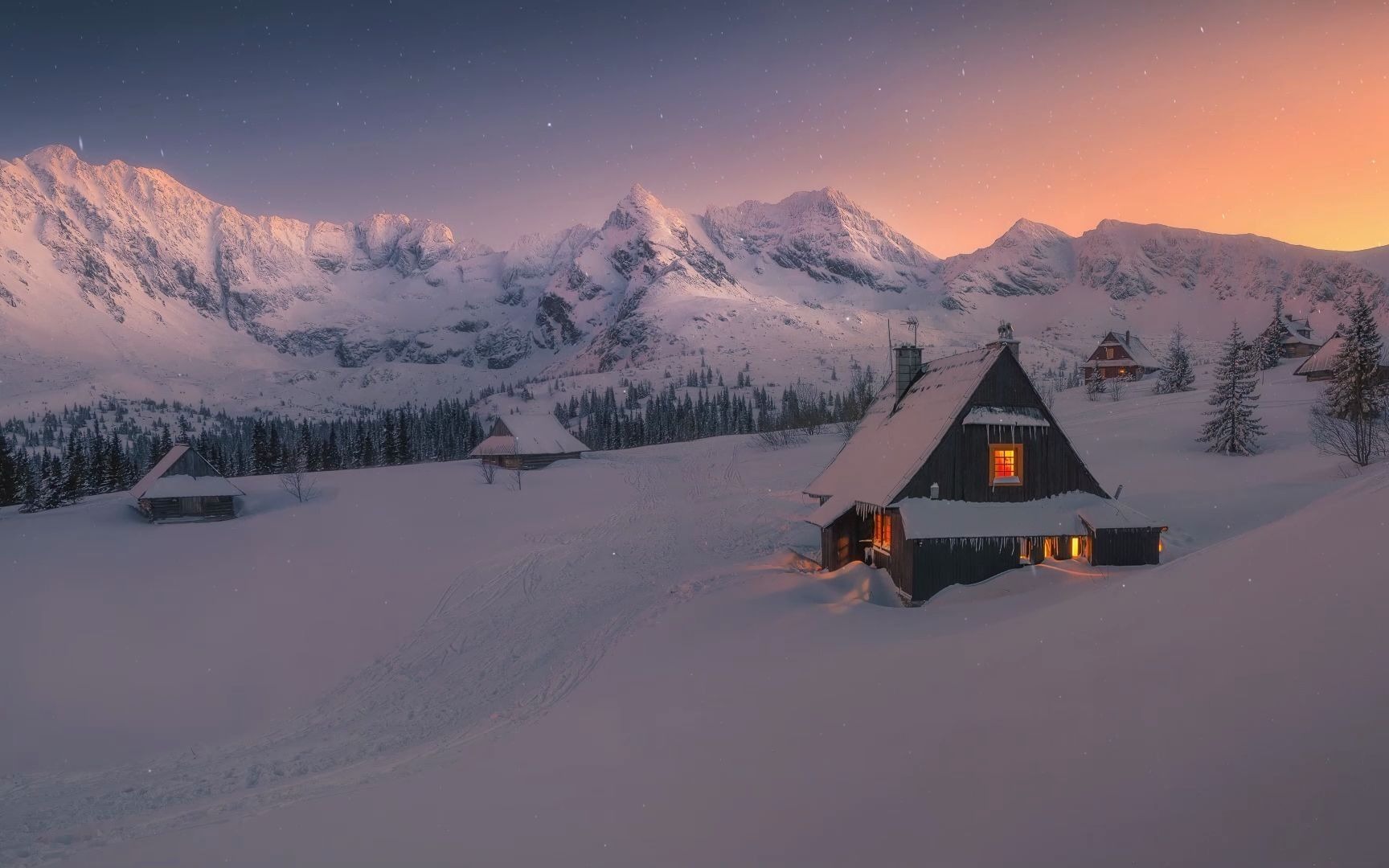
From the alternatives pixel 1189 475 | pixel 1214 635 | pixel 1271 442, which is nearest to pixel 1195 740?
pixel 1214 635

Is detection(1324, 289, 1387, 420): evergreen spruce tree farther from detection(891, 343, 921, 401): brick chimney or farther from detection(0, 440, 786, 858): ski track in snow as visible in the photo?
detection(0, 440, 786, 858): ski track in snow

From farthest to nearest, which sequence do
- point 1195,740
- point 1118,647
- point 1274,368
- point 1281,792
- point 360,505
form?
point 1274,368, point 360,505, point 1118,647, point 1195,740, point 1281,792

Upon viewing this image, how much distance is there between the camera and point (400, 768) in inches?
473

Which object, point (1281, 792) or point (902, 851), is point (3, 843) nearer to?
point (902, 851)

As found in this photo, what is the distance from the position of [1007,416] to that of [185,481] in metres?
49.5

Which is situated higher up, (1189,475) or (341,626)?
(1189,475)

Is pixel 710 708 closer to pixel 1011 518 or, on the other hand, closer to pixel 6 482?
pixel 1011 518

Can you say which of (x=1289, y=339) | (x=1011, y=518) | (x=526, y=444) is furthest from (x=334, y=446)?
(x=1289, y=339)

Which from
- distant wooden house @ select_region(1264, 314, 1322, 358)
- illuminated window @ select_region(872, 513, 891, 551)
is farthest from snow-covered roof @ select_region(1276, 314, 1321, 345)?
illuminated window @ select_region(872, 513, 891, 551)

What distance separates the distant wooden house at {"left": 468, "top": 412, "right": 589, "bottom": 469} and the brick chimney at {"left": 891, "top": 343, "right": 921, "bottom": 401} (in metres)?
46.0

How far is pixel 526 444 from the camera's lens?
222 feet

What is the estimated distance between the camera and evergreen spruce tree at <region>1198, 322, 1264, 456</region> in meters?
41.2

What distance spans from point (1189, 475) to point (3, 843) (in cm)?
4736

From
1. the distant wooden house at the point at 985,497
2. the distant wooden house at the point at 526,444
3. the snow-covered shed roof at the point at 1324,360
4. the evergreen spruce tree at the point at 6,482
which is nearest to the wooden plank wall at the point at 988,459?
the distant wooden house at the point at 985,497
